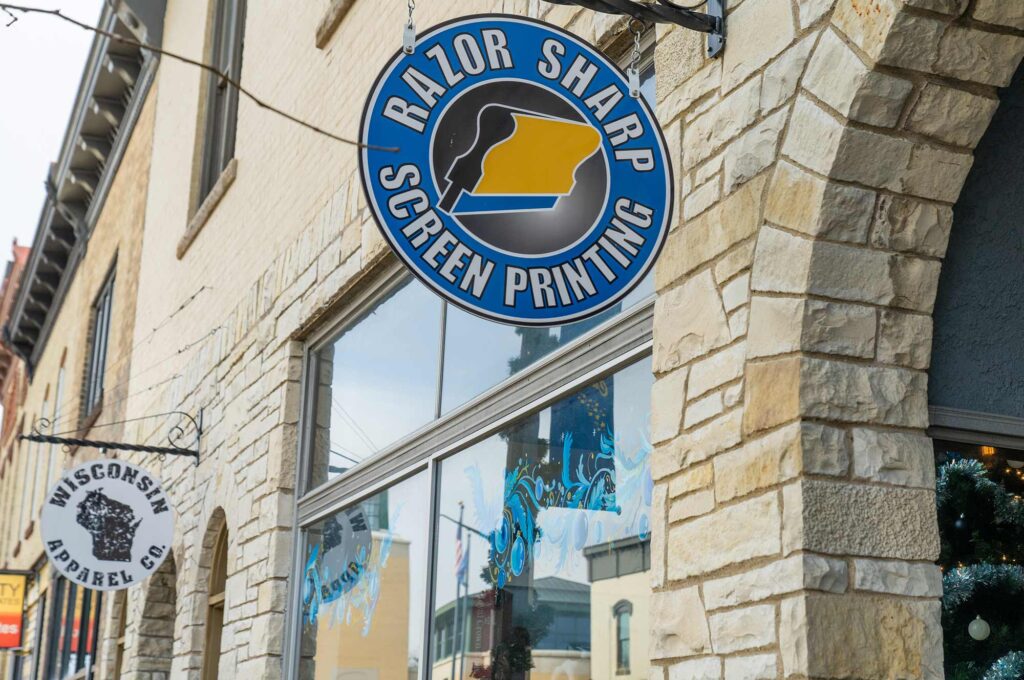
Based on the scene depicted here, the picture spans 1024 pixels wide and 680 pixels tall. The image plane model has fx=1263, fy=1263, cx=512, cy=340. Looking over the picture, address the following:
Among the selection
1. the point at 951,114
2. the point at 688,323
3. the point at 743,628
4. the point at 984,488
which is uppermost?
the point at 951,114

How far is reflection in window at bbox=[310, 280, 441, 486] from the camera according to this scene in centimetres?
667

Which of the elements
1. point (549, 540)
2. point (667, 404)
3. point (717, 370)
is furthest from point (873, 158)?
point (549, 540)

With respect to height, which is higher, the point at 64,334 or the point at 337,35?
the point at 64,334

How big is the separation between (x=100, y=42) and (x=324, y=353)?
998 centimetres

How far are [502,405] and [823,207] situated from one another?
7.66ft

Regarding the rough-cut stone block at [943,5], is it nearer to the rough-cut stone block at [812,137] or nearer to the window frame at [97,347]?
the rough-cut stone block at [812,137]

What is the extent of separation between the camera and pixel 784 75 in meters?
3.79

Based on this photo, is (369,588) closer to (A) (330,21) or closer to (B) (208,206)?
(A) (330,21)

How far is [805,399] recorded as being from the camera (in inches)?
137

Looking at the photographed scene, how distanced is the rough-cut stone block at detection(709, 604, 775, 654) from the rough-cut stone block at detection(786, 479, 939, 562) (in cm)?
21

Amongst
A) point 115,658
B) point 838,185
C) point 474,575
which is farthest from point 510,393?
point 115,658

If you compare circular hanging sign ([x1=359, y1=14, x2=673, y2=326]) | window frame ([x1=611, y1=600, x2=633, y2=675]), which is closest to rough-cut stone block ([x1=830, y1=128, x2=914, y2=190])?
circular hanging sign ([x1=359, y1=14, x2=673, y2=326])

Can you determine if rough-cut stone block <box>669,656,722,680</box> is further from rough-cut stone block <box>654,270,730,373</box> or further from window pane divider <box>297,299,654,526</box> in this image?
window pane divider <box>297,299,654,526</box>

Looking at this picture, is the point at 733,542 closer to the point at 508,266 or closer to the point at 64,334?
the point at 508,266
